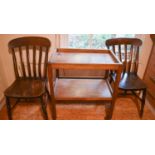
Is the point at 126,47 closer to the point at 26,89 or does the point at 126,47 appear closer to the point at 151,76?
the point at 151,76

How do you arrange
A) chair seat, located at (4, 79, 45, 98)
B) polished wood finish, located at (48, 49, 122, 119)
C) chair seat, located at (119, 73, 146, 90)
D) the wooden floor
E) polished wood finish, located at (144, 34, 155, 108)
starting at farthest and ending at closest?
polished wood finish, located at (144, 34, 155, 108)
the wooden floor
chair seat, located at (119, 73, 146, 90)
chair seat, located at (4, 79, 45, 98)
polished wood finish, located at (48, 49, 122, 119)

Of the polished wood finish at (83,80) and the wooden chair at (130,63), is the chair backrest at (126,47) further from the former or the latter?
the polished wood finish at (83,80)

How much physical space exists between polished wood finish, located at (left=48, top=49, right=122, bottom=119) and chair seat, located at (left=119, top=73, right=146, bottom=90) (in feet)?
0.49

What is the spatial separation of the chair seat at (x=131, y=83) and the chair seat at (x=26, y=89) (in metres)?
0.85

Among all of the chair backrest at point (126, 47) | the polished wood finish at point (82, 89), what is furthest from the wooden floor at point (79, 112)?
the chair backrest at point (126, 47)

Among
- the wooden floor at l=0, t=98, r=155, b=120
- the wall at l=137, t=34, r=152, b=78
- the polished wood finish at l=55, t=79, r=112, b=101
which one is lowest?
the wooden floor at l=0, t=98, r=155, b=120

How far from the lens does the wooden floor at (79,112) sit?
1845 millimetres

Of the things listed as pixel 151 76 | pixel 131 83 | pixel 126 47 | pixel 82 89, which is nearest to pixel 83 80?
pixel 82 89

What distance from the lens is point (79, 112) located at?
6.37 feet

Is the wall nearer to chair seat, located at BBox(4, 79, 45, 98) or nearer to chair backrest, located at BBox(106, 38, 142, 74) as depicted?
chair backrest, located at BBox(106, 38, 142, 74)

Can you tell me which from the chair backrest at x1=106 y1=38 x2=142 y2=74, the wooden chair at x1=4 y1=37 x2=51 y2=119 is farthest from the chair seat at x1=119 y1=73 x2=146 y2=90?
the wooden chair at x1=4 y1=37 x2=51 y2=119

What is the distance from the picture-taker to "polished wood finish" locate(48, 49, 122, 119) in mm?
1349
